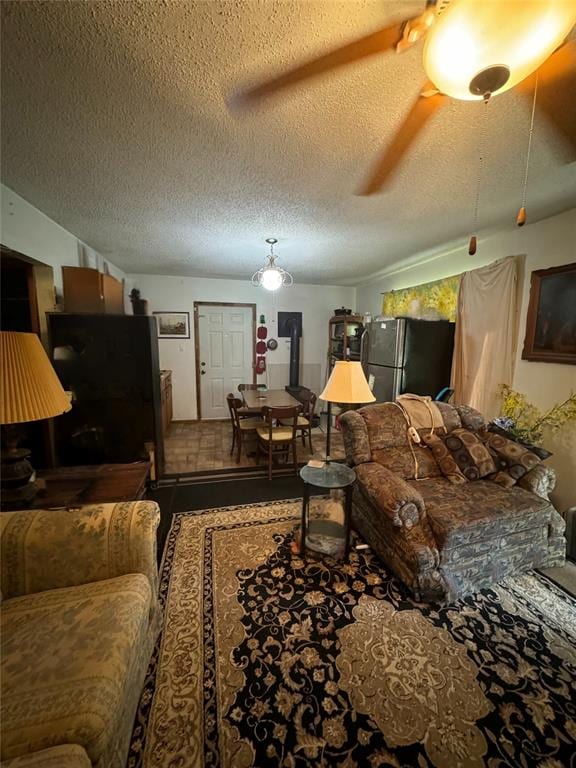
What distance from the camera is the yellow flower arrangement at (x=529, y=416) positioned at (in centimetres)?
231

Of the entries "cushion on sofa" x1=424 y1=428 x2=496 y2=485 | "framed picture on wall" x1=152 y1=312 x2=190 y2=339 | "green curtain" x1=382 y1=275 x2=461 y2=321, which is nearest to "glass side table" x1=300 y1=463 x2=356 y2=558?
"cushion on sofa" x1=424 y1=428 x2=496 y2=485

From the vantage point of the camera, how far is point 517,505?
179 cm

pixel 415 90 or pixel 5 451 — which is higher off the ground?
pixel 415 90

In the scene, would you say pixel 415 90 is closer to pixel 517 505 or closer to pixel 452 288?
pixel 517 505

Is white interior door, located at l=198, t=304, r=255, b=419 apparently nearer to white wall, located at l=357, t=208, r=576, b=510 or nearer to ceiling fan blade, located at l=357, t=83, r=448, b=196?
white wall, located at l=357, t=208, r=576, b=510

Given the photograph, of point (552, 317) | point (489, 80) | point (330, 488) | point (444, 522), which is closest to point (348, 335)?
point (552, 317)

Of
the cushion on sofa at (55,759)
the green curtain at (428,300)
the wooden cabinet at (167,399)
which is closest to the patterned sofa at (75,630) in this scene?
the cushion on sofa at (55,759)

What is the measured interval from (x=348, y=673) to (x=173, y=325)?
4824mm

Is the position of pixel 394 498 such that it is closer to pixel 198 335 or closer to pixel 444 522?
pixel 444 522

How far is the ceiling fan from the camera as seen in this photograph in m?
0.71

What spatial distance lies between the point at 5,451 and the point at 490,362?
3.70m

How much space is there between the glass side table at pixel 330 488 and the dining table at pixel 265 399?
141 centimetres

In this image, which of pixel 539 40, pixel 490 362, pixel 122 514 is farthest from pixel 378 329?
pixel 122 514

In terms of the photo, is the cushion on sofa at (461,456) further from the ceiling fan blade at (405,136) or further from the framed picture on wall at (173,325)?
the framed picture on wall at (173,325)
